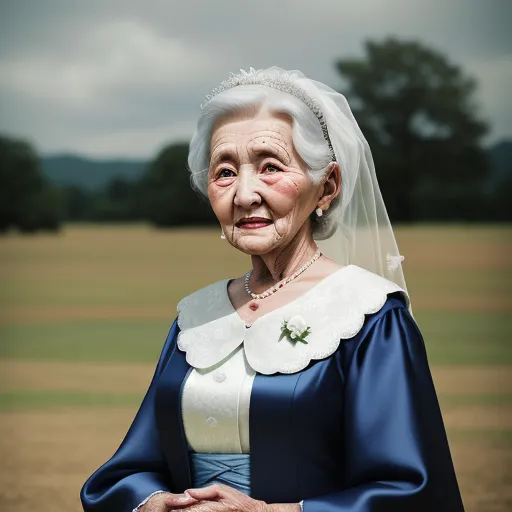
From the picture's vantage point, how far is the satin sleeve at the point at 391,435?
1472 millimetres

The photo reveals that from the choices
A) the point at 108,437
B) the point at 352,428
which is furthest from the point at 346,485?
the point at 108,437

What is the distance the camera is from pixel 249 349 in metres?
1.64

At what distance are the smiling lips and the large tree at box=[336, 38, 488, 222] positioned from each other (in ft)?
29.9

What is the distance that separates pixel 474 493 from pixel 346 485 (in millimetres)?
3239

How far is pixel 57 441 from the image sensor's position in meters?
5.71

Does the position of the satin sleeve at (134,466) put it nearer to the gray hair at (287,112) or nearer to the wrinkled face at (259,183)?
the wrinkled face at (259,183)

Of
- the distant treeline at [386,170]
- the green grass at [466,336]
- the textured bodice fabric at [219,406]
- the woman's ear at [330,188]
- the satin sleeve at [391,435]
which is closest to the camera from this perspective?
the satin sleeve at [391,435]

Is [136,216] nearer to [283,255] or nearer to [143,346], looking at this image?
[143,346]

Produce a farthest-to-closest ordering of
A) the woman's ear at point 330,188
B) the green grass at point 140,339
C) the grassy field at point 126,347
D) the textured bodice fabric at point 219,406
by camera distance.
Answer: the green grass at point 140,339
the grassy field at point 126,347
the woman's ear at point 330,188
the textured bodice fabric at point 219,406

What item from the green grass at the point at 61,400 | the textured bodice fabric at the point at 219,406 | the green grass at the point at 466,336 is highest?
the textured bodice fabric at the point at 219,406

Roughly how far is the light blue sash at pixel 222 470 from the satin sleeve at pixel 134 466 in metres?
0.10

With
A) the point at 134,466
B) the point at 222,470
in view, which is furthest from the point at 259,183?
the point at 134,466

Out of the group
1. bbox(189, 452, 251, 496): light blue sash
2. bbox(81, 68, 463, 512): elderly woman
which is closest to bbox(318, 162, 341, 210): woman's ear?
bbox(81, 68, 463, 512): elderly woman

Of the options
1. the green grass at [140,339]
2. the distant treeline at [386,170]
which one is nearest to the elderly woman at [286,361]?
the green grass at [140,339]
